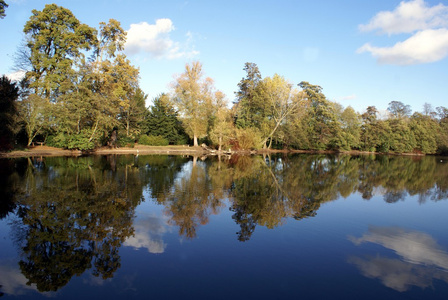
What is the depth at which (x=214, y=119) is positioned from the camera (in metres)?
43.3

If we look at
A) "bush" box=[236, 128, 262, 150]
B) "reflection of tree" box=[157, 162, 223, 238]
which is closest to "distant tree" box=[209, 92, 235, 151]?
"bush" box=[236, 128, 262, 150]

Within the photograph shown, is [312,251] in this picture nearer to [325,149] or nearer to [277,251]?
[277,251]

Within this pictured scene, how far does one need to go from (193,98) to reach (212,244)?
117 ft

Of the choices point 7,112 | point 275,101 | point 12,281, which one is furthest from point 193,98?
point 12,281

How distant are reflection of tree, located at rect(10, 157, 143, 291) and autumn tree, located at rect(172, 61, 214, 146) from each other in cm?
2859

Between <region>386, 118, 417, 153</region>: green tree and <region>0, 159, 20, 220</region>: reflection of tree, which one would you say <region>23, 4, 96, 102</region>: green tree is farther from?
<region>386, 118, 417, 153</region>: green tree

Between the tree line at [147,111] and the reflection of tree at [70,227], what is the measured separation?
18.9 meters

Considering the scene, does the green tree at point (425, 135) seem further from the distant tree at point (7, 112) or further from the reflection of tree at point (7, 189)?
the distant tree at point (7, 112)

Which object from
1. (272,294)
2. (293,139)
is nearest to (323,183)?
(272,294)

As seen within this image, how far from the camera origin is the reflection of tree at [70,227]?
564 centimetres

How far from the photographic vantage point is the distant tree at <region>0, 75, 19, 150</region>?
81.8ft

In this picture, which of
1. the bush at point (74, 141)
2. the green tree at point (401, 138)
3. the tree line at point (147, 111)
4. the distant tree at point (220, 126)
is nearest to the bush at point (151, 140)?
the tree line at point (147, 111)

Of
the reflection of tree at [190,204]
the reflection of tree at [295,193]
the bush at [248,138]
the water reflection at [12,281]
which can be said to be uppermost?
Answer: the bush at [248,138]

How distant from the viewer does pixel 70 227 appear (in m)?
7.61
